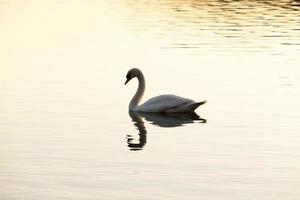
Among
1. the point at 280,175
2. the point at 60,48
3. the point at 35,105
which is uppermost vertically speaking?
the point at 280,175

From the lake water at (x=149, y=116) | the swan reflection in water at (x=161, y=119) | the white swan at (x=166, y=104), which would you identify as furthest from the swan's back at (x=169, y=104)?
the lake water at (x=149, y=116)

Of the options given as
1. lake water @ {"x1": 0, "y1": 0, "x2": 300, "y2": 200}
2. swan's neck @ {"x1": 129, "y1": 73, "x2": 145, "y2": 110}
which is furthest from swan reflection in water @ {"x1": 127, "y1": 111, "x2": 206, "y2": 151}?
swan's neck @ {"x1": 129, "y1": 73, "x2": 145, "y2": 110}

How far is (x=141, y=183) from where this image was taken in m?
13.2

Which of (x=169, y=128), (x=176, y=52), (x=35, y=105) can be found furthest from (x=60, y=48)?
(x=169, y=128)

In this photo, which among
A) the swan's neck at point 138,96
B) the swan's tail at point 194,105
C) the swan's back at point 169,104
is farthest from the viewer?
the swan's neck at point 138,96

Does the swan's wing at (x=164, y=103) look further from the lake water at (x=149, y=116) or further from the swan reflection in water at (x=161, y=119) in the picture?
the lake water at (x=149, y=116)

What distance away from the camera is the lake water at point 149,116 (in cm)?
1327

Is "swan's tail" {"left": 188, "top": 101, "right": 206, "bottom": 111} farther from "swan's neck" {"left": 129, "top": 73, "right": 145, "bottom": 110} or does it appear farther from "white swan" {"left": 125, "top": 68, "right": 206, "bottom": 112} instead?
"swan's neck" {"left": 129, "top": 73, "right": 145, "bottom": 110}

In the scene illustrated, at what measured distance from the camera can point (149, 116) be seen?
20.8 meters

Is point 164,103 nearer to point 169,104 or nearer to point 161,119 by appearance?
point 169,104

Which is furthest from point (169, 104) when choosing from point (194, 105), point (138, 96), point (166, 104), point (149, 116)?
point (138, 96)

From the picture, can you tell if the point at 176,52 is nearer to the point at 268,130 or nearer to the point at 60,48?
the point at 60,48

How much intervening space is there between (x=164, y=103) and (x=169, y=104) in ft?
0.32

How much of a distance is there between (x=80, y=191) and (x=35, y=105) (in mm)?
8194
